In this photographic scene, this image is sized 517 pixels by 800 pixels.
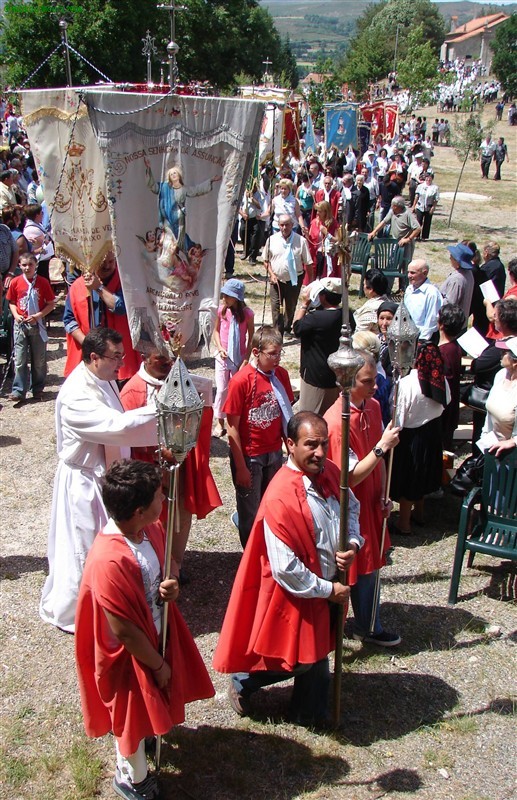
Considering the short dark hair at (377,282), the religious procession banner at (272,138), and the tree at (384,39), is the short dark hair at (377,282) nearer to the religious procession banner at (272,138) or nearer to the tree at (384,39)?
the religious procession banner at (272,138)

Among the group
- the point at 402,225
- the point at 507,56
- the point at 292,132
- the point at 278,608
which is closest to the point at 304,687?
the point at 278,608

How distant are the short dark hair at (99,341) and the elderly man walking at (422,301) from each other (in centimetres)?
410

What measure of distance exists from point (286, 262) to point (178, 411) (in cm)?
704

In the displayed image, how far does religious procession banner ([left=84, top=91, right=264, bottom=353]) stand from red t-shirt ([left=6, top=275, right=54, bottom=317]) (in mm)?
4570

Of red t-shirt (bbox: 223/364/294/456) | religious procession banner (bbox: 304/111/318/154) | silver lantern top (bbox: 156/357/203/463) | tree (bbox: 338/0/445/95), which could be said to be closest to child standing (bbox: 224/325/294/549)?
red t-shirt (bbox: 223/364/294/456)

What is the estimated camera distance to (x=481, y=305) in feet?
32.9

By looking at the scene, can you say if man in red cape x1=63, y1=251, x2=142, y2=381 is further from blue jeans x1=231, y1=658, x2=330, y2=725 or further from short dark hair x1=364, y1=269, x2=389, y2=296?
blue jeans x1=231, y1=658, x2=330, y2=725

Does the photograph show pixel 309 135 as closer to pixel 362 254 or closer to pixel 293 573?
pixel 362 254

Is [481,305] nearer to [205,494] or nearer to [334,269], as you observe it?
[334,269]

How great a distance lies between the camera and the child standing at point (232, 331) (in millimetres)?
7055

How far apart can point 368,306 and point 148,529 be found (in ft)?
13.6

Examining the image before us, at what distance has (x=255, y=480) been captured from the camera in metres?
5.50

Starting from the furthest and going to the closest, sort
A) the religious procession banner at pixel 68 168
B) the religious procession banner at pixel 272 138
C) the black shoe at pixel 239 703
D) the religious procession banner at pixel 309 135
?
the religious procession banner at pixel 309 135
the religious procession banner at pixel 272 138
the religious procession banner at pixel 68 168
the black shoe at pixel 239 703

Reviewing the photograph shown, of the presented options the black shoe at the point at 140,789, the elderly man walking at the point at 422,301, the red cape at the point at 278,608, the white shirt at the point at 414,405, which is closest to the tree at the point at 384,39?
the elderly man walking at the point at 422,301
